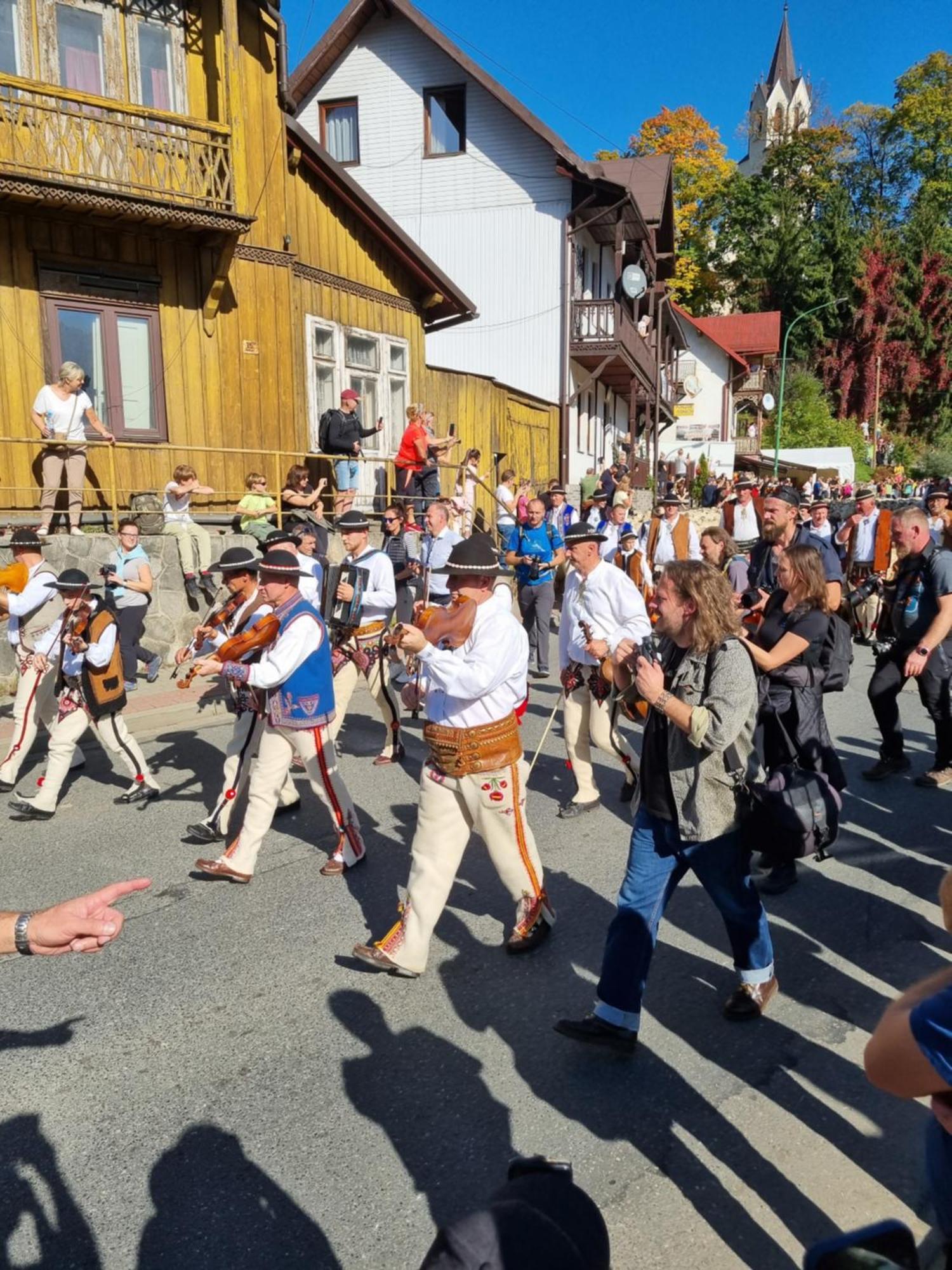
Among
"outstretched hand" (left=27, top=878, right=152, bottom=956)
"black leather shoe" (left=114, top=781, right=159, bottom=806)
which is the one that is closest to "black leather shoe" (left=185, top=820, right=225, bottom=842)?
"black leather shoe" (left=114, top=781, right=159, bottom=806)

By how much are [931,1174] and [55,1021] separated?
339 cm

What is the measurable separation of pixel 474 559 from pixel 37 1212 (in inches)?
112

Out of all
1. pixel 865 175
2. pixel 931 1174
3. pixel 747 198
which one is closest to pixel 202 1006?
pixel 931 1174

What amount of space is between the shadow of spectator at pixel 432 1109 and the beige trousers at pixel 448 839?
34 centimetres

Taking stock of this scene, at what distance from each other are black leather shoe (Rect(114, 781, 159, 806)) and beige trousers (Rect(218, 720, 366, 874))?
1686 mm

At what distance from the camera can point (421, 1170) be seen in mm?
3088

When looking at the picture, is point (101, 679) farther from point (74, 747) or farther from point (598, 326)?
point (598, 326)

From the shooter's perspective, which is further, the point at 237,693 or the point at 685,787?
the point at 237,693

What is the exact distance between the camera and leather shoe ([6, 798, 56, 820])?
652cm

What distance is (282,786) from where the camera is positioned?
17.7 ft

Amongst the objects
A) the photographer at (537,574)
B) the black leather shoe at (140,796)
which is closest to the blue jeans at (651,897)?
the black leather shoe at (140,796)

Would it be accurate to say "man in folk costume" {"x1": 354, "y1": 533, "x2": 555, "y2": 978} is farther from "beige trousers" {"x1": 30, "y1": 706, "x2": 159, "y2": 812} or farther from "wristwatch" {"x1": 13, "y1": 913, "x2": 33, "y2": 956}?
"beige trousers" {"x1": 30, "y1": 706, "x2": 159, "y2": 812}

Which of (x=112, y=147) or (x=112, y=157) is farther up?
(x=112, y=147)

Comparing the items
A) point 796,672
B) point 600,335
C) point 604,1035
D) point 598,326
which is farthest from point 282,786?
point 598,326
